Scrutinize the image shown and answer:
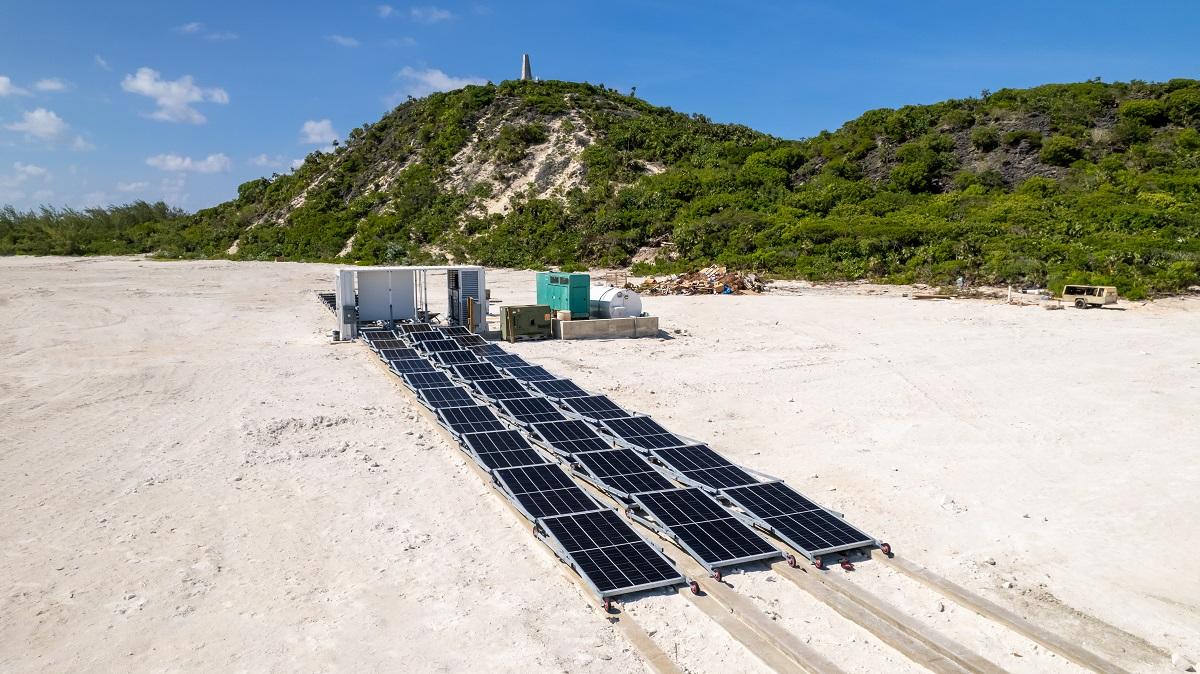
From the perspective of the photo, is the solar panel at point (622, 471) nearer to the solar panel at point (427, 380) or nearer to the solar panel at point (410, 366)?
the solar panel at point (427, 380)

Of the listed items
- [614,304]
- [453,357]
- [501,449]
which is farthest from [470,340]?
[501,449]

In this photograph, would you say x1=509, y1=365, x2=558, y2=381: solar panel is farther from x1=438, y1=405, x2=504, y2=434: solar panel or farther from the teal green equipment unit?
the teal green equipment unit

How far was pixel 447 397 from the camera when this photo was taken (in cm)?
1443

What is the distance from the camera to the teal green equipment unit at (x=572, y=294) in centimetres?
2289

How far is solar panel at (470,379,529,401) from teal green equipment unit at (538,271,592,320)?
741 centimetres

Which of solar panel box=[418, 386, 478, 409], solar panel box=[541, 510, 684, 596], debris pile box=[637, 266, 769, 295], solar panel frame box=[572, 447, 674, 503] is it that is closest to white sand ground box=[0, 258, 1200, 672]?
solar panel box=[541, 510, 684, 596]

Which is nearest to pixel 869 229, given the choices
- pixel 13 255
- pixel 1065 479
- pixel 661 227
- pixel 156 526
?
pixel 661 227

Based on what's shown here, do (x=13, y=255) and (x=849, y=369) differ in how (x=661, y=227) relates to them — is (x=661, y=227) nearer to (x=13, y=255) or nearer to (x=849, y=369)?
(x=849, y=369)

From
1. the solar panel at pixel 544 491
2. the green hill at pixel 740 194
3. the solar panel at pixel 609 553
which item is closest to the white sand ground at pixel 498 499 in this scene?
the solar panel at pixel 609 553

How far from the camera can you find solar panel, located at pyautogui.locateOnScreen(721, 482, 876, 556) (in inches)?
319

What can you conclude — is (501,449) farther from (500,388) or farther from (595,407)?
(500,388)

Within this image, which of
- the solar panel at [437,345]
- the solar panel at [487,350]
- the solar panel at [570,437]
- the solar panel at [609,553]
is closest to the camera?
the solar panel at [609,553]

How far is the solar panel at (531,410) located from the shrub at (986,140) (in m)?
46.3

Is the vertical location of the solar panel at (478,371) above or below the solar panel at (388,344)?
below
